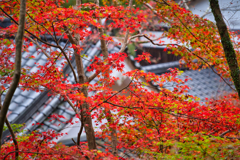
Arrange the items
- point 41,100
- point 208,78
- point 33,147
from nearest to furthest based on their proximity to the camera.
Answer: point 33,147 → point 41,100 → point 208,78

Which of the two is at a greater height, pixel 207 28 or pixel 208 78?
pixel 207 28

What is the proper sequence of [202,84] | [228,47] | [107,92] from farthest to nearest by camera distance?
[202,84]
[107,92]
[228,47]

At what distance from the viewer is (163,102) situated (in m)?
5.19

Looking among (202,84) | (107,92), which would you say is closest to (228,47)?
(107,92)

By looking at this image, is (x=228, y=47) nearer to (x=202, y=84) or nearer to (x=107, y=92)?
(x=107, y=92)

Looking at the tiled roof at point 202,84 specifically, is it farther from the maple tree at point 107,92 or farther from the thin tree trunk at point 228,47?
the thin tree trunk at point 228,47

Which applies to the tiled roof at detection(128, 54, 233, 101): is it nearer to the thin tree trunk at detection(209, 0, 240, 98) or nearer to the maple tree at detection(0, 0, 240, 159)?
the maple tree at detection(0, 0, 240, 159)

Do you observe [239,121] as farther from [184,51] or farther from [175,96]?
[184,51]

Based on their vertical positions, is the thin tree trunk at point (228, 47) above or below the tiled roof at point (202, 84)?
above

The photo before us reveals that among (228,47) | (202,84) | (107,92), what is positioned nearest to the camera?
(228,47)

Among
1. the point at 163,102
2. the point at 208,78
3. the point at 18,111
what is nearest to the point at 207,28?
the point at 163,102

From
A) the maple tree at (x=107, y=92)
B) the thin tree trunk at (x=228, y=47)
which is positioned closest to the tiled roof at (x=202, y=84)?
the maple tree at (x=107, y=92)

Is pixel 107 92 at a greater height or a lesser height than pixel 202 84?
greater

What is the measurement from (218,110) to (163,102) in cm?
166
